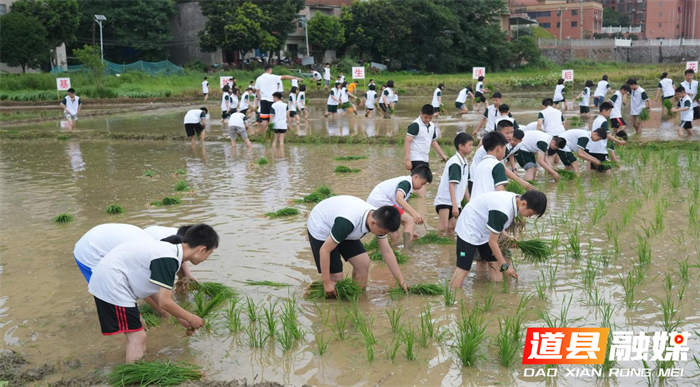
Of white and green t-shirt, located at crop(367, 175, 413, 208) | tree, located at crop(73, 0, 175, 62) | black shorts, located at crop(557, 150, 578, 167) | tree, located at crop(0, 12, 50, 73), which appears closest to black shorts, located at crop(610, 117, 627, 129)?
black shorts, located at crop(557, 150, 578, 167)

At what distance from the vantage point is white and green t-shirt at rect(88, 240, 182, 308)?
4.28m

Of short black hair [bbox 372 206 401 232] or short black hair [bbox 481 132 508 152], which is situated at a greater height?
short black hair [bbox 481 132 508 152]

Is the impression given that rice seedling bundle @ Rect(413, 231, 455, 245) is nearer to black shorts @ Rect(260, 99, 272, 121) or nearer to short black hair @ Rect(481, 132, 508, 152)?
short black hair @ Rect(481, 132, 508, 152)

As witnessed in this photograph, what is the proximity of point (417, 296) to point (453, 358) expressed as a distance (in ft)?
4.01

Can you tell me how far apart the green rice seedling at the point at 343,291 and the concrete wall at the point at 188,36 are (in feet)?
148

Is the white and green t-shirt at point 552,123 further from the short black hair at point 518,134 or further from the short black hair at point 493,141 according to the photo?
the short black hair at point 493,141

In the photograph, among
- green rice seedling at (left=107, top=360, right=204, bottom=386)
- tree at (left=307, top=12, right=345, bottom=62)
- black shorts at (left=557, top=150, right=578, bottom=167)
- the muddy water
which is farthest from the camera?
tree at (left=307, top=12, right=345, bottom=62)

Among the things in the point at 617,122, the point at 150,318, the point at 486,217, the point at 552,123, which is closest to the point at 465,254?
the point at 486,217

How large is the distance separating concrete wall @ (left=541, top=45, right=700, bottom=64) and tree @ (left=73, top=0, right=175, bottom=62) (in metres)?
35.2

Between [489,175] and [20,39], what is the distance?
126 feet

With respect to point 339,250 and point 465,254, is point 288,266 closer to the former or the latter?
point 339,250

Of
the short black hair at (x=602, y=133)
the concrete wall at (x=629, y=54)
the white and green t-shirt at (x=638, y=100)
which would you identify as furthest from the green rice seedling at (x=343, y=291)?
the concrete wall at (x=629, y=54)

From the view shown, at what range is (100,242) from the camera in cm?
492

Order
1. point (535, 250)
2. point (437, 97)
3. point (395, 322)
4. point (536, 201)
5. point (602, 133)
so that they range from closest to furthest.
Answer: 1. point (395, 322)
2. point (536, 201)
3. point (535, 250)
4. point (602, 133)
5. point (437, 97)
